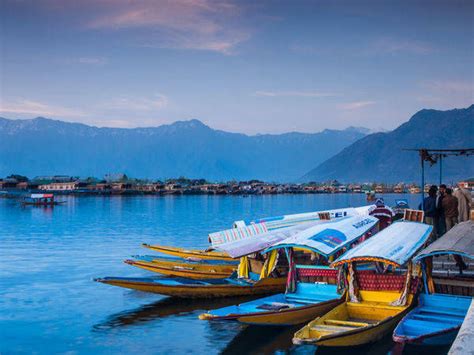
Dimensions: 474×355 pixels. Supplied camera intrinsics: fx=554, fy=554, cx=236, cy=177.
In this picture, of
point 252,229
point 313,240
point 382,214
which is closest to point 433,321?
point 313,240

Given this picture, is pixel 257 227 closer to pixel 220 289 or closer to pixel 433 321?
pixel 220 289

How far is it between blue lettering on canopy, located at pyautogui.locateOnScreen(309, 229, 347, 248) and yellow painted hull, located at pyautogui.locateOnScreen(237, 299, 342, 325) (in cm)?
213

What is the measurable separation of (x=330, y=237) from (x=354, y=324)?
424 centimetres

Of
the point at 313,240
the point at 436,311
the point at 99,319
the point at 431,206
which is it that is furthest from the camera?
the point at 431,206

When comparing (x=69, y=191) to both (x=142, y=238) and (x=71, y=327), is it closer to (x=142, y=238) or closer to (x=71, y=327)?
(x=142, y=238)

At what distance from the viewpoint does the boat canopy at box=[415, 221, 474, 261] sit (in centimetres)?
1345

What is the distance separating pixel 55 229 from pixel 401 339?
49.4m

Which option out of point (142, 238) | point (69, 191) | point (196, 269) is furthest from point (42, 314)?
point (69, 191)

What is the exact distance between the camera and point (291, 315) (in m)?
14.1

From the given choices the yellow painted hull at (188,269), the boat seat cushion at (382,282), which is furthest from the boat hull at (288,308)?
the yellow painted hull at (188,269)

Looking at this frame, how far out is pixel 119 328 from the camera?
17.2 metres

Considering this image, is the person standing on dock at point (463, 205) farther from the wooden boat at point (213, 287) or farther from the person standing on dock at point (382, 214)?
the wooden boat at point (213, 287)

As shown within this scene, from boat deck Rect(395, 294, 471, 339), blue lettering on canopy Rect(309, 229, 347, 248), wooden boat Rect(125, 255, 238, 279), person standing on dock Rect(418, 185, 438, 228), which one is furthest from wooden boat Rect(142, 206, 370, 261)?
boat deck Rect(395, 294, 471, 339)

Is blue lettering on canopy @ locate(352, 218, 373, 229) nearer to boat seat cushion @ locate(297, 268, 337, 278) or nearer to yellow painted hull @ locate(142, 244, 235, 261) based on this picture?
boat seat cushion @ locate(297, 268, 337, 278)
